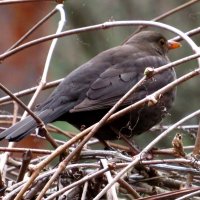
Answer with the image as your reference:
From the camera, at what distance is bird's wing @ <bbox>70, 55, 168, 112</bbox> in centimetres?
400

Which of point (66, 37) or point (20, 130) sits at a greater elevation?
point (66, 37)

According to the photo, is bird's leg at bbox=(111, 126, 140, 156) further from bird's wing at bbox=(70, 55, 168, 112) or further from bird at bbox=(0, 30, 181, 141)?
bird's wing at bbox=(70, 55, 168, 112)

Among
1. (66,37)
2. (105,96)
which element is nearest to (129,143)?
(105,96)

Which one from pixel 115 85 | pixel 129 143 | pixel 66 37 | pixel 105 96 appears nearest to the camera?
pixel 129 143

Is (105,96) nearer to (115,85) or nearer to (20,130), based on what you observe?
(115,85)

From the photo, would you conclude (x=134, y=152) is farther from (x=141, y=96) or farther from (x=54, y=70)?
(x=54, y=70)

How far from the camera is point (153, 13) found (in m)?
9.34

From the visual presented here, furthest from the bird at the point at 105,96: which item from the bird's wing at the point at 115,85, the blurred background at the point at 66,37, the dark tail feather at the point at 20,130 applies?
the blurred background at the point at 66,37

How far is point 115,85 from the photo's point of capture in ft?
13.8

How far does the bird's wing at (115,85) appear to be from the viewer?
4.00 metres

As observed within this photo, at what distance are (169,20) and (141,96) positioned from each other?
485cm

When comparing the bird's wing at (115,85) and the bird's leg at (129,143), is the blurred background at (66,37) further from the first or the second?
the bird's leg at (129,143)

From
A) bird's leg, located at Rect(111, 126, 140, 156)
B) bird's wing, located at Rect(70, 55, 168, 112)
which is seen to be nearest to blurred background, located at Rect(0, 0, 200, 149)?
bird's wing, located at Rect(70, 55, 168, 112)

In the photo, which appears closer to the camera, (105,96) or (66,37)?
(105,96)
